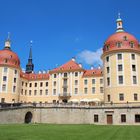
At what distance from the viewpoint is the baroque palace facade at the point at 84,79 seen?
56.4 metres

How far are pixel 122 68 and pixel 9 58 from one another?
3439 cm

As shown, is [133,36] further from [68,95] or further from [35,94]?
[35,94]

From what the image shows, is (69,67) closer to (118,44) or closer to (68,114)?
(118,44)

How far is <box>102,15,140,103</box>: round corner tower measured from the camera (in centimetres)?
5550

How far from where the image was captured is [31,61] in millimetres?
110250

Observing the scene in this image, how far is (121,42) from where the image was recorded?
58.8 meters

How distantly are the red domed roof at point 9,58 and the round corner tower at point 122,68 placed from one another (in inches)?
1123

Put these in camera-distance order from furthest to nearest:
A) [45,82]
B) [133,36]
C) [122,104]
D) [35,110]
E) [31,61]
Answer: [31,61] → [45,82] → [133,36] → [35,110] → [122,104]

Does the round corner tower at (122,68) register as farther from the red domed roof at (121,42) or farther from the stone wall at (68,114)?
the stone wall at (68,114)

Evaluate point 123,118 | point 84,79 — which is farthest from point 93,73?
point 123,118

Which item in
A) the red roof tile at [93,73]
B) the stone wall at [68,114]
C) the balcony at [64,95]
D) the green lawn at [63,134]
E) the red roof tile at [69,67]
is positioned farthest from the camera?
the red roof tile at [69,67]

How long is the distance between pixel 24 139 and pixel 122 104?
117 feet

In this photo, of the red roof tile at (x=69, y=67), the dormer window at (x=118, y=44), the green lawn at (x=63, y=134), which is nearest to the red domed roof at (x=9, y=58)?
the red roof tile at (x=69, y=67)

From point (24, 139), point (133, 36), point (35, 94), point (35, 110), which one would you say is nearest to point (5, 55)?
point (35, 94)
